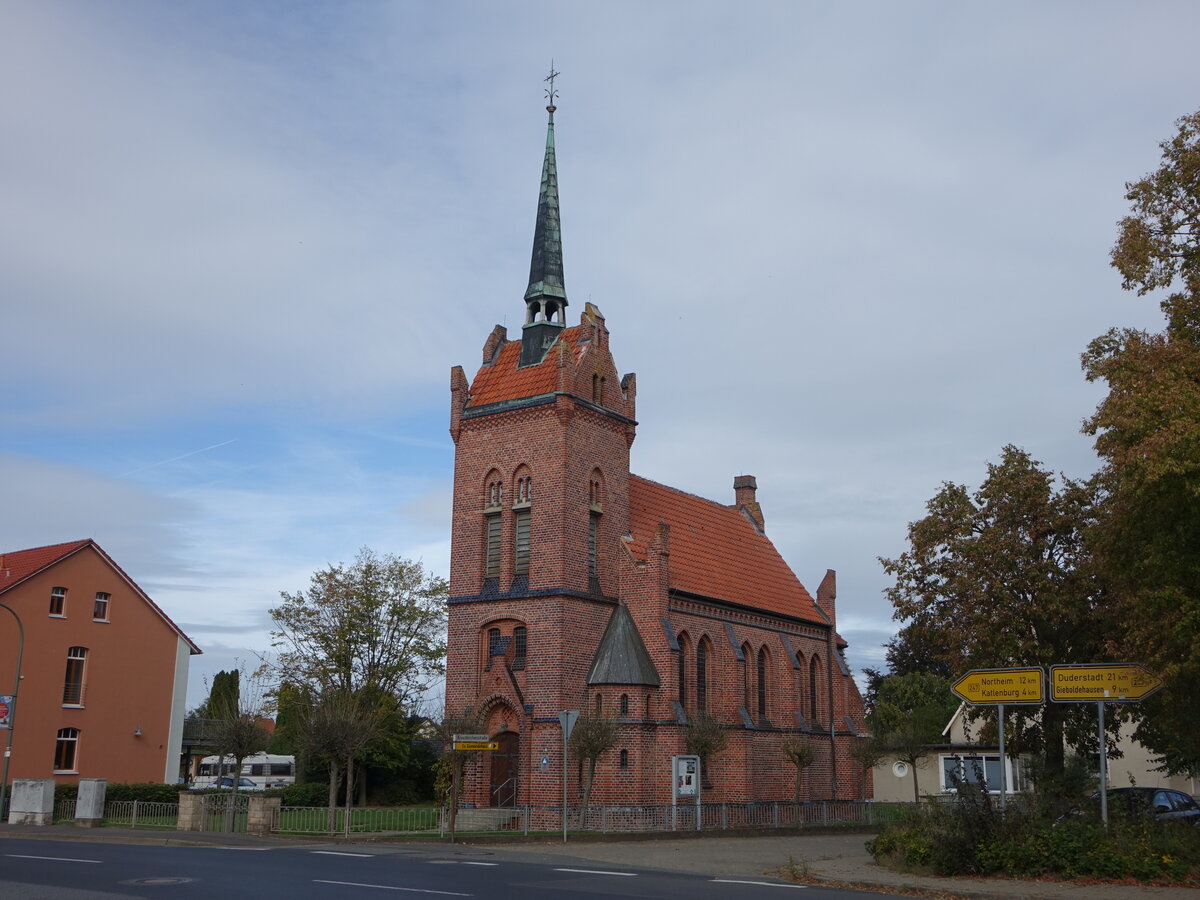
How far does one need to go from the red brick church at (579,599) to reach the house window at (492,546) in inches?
1.9

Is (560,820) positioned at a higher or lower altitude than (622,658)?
lower

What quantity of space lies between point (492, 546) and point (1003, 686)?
20.8 metres

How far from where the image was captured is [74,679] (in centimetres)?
4438

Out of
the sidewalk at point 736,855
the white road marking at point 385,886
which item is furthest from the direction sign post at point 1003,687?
the white road marking at point 385,886

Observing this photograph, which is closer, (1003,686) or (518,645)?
(1003,686)

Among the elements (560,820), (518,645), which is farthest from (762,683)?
(560,820)

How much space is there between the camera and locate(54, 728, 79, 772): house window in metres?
43.1

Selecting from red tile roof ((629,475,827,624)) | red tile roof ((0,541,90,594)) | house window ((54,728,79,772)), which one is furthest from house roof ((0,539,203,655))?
red tile roof ((629,475,827,624))

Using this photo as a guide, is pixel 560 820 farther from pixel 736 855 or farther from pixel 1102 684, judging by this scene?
pixel 1102 684

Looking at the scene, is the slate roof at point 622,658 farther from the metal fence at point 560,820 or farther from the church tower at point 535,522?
the metal fence at point 560,820

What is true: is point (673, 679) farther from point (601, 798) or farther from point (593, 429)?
point (593, 429)

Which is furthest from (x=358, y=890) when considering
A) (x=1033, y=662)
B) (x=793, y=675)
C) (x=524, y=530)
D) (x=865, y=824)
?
(x=793, y=675)

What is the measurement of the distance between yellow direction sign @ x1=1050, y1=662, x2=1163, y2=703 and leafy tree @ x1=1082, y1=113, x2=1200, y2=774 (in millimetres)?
374

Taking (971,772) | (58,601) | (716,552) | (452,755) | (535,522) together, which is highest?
(716,552)
